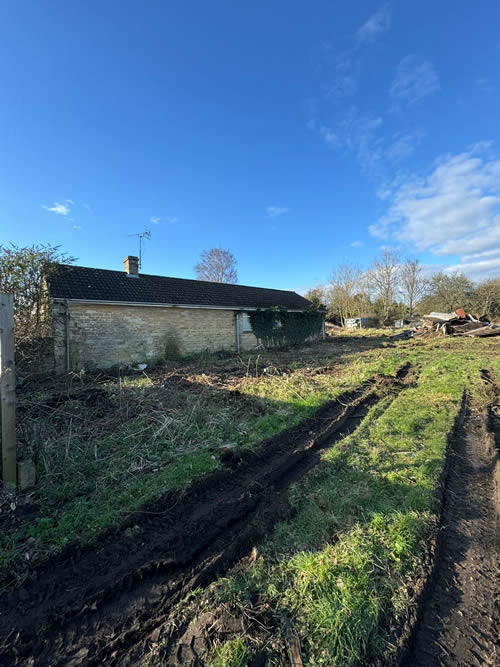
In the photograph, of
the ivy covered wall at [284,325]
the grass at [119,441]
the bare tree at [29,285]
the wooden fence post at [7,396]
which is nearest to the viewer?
the grass at [119,441]

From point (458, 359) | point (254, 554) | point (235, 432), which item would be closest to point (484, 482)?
point (254, 554)

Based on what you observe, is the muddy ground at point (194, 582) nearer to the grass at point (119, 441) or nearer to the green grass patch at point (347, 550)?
the green grass patch at point (347, 550)

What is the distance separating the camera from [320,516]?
3070 mm

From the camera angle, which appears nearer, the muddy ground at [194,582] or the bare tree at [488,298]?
the muddy ground at [194,582]

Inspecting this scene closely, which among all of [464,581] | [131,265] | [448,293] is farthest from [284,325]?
[448,293]

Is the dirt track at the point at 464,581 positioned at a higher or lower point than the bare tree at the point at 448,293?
lower

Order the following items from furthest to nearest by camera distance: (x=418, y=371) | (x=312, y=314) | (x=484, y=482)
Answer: (x=312, y=314) < (x=418, y=371) < (x=484, y=482)

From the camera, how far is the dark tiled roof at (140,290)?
12.6 metres

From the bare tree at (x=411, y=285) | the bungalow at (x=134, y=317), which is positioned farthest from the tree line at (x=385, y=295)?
the bungalow at (x=134, y=317)

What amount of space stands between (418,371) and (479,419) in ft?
16.3

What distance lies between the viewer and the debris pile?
22.4 metres

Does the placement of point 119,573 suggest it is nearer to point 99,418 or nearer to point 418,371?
point 99,418

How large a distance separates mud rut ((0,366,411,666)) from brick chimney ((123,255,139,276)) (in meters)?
15.1

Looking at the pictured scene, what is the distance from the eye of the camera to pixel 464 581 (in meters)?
2.35
